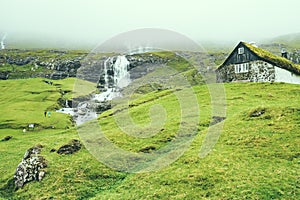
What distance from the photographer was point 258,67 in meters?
60.2

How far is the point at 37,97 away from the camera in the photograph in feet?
351

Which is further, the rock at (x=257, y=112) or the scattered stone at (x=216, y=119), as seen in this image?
the scattered stone at (x=216, y=119)

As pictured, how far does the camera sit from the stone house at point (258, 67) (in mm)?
58594

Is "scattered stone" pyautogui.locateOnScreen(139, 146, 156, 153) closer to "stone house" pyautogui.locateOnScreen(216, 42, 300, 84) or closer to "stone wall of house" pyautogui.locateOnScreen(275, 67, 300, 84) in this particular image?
"stone house" pyautogui.locateOnScreen(216, 42, 300, 84)

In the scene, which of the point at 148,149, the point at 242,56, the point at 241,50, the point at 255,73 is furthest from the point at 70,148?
the point at 241,50

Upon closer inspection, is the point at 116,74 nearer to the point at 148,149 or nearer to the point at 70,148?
the point at 70,148

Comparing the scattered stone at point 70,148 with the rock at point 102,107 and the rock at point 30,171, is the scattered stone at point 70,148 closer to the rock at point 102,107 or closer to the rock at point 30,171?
the rock at point 30,171

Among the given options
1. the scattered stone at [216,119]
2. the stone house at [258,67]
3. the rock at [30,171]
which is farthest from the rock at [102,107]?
the rock at [30,171]

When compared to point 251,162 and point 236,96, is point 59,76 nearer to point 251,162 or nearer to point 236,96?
point 236,96

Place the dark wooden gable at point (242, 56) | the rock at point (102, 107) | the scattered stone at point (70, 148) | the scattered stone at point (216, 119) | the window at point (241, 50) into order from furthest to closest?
the rock at point (102, 107), the window at point (241, 50), the dark wooden gable at point (242, 56), the scattered stone at point (216, 119), the scattered stone at point (70, 148)

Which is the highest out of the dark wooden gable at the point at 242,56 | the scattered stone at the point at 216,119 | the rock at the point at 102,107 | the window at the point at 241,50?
the window at the point at 241,50

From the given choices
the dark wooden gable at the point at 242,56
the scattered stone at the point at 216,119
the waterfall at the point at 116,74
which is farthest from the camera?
the waterfall at the point at 116,74

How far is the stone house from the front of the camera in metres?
58.6

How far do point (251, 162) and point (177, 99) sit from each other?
1351 inches
